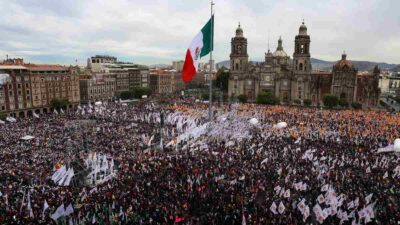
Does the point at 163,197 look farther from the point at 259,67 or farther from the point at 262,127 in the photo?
the point at 259,67

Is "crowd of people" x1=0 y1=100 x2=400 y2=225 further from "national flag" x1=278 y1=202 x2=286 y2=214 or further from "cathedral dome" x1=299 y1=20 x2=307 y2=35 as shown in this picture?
"cathedral dome" x1=299 y1=20 x2=307 y2=35

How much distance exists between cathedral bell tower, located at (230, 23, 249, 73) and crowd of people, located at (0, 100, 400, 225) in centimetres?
4715

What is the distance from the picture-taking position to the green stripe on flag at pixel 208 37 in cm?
2655

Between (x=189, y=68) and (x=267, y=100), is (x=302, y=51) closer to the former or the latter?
(x=267, y=100)

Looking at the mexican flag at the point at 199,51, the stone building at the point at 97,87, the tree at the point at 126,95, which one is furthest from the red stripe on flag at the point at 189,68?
the tree at the point at 126,95

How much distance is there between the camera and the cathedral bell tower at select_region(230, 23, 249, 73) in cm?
8325

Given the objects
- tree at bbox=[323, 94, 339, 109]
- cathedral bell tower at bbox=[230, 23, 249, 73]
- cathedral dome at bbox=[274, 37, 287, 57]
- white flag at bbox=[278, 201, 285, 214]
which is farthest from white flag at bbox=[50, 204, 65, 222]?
cathedral dome at bbox=[274, 37, 287, 57]

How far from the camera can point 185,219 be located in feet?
50.5

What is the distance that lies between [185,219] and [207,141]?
1646 centimetres

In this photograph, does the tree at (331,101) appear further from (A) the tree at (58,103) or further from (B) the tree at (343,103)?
(A) the tree at (58,103)

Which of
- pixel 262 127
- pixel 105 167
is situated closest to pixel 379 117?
pixel 262 127

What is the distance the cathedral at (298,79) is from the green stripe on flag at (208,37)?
5347 cm

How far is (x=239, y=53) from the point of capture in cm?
8412

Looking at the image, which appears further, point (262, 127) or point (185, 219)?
point (262, 127)
